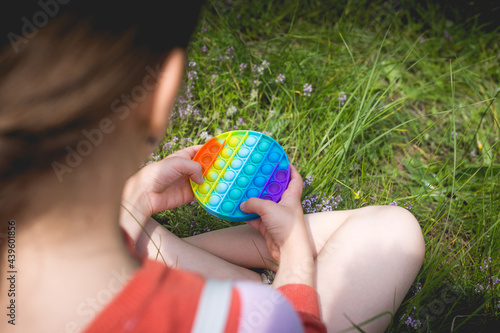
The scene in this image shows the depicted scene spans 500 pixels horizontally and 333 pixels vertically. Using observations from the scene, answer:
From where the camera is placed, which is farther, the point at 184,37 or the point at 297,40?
the point at 297,40

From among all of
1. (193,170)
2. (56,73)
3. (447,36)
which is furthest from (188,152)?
(447,36)

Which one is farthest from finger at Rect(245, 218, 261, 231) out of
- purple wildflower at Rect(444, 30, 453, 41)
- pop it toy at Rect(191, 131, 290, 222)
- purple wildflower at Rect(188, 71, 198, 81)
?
purple wildflower at Rect(444, 30, 453, 41)

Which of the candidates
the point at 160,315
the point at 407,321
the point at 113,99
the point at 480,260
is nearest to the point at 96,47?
the point at 113,99

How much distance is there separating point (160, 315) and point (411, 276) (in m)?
0.81

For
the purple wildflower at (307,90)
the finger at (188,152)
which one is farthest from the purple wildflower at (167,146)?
the purple wildflower at (307,90)

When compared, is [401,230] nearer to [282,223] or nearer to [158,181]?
[282,223]

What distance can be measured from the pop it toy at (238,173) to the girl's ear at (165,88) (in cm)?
59

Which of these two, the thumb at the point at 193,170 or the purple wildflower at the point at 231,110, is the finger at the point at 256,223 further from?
the purple wildflower at the point at 231,110

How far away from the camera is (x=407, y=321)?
1.28m

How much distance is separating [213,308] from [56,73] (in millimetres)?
461

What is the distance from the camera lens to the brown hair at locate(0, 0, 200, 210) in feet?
1.86

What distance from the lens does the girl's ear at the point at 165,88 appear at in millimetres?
729

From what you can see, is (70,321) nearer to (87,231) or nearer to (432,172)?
(87,231)

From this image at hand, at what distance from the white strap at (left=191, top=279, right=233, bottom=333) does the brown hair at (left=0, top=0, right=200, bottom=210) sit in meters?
0.34
